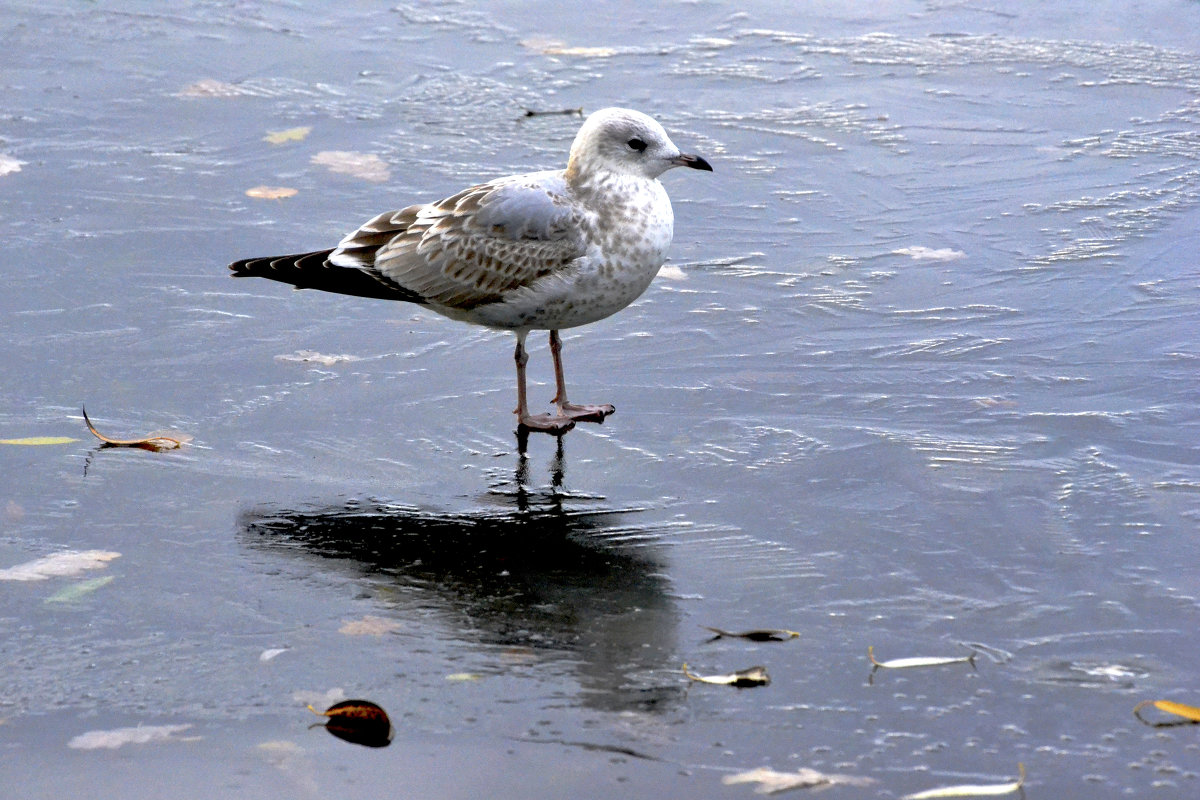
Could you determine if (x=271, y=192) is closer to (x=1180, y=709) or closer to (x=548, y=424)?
(x=548, y=424)

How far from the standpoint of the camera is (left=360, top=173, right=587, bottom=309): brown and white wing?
553 centimetres

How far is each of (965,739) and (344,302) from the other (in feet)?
12.9

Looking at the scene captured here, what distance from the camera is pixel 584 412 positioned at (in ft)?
17.7

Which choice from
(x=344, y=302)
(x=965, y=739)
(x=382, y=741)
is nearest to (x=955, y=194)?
(x=344, y=302)

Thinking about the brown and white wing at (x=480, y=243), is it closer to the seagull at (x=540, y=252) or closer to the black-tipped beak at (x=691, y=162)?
the seagull at (x=540, y=252)

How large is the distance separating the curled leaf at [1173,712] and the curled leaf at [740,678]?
3.04 ft

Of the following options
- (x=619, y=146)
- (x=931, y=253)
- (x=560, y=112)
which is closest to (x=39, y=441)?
(x=619, y=146)

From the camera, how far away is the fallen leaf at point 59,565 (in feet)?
14.1

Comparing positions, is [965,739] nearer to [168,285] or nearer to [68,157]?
[168,285]

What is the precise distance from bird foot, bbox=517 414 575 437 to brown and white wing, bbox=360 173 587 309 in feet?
1.76

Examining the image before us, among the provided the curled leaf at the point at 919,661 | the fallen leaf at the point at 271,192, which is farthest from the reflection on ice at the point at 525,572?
the fallen leaf at the point at 271,192

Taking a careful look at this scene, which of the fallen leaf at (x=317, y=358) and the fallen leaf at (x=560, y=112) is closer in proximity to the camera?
the fallen leaf at (x=317, y=358)

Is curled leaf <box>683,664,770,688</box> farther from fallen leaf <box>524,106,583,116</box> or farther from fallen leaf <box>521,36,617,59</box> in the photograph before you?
fallen leaf <box>521,36,617,59</box>

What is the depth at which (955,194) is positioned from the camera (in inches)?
296
